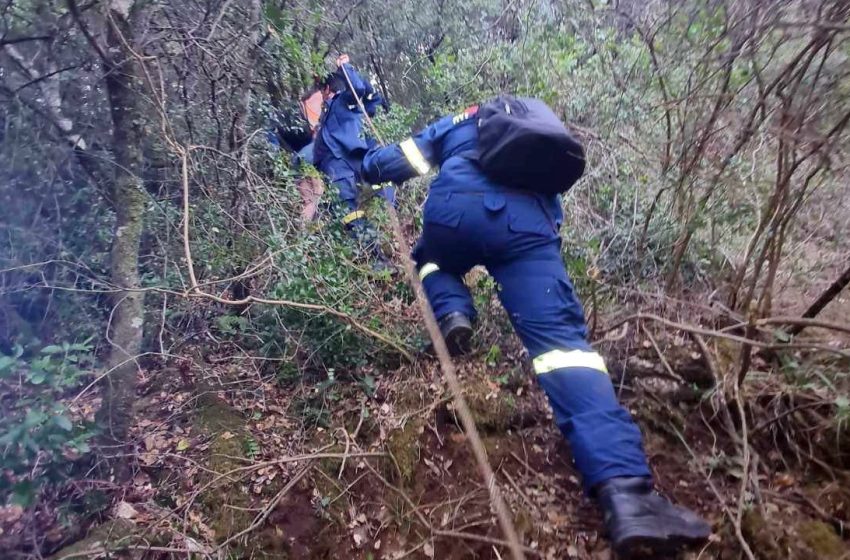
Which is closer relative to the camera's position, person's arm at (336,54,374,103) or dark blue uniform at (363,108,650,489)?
dark blue uniform at (363,108,650,489)

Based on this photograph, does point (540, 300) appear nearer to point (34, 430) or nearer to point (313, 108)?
point (34, 430)

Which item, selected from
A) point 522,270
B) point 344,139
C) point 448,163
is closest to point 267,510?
point 522,270

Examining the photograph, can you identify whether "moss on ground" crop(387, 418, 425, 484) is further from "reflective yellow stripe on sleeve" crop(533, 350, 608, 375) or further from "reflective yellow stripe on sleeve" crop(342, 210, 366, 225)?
"reflective yellow stripe on sleeve" crop(342, 210, 366, 225)

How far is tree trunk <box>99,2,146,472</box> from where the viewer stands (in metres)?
3.03

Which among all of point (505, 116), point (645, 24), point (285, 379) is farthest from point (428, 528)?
point (645, 24)

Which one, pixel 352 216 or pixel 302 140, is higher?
pixel 302 140

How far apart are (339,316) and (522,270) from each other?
1.15 metres

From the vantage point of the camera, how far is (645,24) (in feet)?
13.7

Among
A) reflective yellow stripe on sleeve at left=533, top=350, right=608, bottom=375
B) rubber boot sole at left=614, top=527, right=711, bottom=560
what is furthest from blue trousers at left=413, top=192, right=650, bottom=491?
rubber boot sole at left=614, top=527, right=711, bottom=560

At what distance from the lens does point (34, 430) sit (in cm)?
241

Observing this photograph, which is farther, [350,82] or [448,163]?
[350,82]

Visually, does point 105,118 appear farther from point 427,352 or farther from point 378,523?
point 378,523

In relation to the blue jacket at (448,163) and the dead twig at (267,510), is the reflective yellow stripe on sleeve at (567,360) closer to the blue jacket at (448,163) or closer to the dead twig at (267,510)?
the blue jacket at (448,163)

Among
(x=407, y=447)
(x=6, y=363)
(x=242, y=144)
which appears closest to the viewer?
(x=6, y=363)
